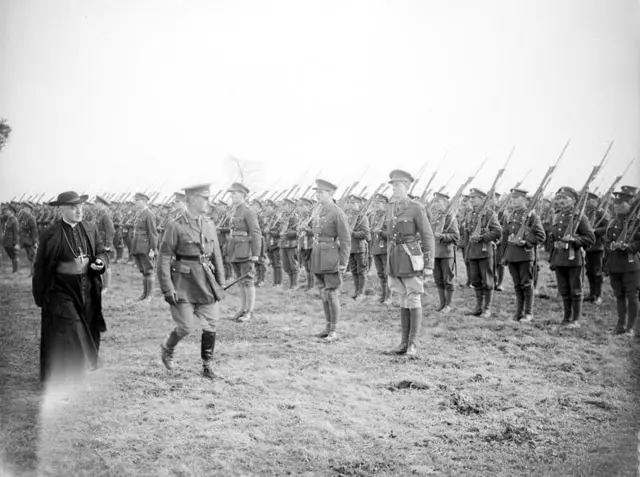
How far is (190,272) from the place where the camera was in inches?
203

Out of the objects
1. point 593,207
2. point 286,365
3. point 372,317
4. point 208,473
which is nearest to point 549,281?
point 593,207

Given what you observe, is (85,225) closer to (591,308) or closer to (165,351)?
(165,351)

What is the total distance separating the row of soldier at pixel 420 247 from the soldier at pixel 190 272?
2cm

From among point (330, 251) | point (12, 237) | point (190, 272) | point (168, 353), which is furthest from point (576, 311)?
point (12, 237)

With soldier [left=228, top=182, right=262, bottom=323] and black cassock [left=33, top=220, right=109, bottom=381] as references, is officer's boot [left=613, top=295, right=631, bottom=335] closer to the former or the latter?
soldier [left=228, top=182, right=262, bottom=323]

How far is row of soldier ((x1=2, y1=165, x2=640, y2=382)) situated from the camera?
6.15m

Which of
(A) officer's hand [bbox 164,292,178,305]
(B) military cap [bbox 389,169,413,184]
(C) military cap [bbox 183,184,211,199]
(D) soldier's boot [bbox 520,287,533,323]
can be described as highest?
(B) military cap [bbox 389,169,413,184]

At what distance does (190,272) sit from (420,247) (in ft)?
10.0

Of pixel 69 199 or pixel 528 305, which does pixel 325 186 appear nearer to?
pixel 69 199

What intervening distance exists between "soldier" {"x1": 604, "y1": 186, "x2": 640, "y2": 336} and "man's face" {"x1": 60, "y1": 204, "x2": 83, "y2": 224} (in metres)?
6.91

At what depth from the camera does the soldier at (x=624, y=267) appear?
688cm

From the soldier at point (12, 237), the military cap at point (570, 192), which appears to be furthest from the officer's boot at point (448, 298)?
the soldier at point (12, 237)

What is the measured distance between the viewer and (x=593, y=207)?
974 centimetres

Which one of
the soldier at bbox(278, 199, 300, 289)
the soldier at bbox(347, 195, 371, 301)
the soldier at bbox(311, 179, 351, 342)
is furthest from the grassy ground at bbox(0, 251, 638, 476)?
the soldier at bbox(278, 199, 300, 289)
